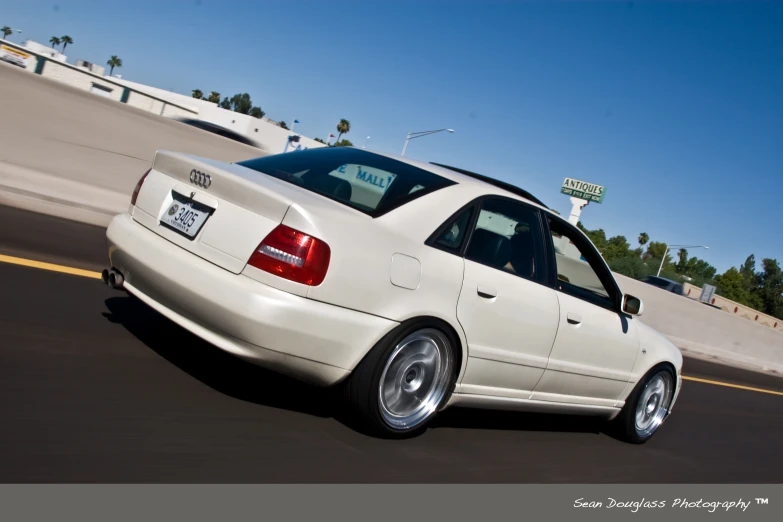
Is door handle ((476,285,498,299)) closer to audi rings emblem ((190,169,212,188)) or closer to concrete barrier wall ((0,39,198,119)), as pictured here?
audi rings emblem ((190,169,212,188))

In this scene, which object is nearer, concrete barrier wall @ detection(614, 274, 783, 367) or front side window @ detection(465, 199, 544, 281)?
front side window @ detection(465, 199, 544, 281)

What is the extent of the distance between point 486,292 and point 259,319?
1.45 metres

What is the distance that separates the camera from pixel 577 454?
5.48 metres

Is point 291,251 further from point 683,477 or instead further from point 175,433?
point 683,477

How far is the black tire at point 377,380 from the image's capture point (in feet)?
13.3

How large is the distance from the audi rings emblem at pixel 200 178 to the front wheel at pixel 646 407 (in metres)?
3.77

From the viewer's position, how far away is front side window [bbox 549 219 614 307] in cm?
537

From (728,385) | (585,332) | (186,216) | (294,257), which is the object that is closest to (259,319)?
(294,257)

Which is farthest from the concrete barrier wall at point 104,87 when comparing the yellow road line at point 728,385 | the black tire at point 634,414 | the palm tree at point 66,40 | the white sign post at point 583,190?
the palm tree at point 66,40

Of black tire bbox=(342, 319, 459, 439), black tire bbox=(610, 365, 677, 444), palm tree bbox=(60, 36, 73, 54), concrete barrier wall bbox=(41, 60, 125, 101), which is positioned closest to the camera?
black tire bbox=(342, 319, 459, 439)

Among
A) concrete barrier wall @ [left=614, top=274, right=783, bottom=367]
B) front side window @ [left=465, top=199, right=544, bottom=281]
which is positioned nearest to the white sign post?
concrete barrier wall @ [left=614, top=274, right=783, bottom=367]
